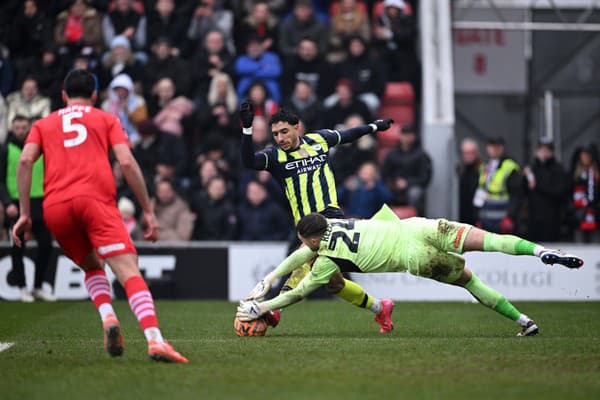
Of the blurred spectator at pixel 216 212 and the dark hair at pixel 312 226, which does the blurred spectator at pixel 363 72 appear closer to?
the blurred spectator at pixel 216 212

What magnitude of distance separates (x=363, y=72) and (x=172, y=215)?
4.23 m

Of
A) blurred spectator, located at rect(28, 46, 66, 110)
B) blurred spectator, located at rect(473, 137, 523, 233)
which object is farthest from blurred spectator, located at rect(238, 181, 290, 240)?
blurred spectator, located at rect(28, 46, 66, 110)

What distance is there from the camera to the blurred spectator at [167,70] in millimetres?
19077

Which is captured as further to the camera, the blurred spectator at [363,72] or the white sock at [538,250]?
the blurred spectator at [363,72]

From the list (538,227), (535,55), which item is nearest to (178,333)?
(538,227)

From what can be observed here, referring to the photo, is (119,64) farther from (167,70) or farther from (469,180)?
(469,180)

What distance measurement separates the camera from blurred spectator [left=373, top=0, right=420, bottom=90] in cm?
1969

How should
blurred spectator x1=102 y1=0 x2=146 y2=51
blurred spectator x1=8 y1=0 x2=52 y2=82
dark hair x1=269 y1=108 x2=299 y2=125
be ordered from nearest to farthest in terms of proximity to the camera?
dark hair x1=269 y1=108 x2=299 y2=125
blurred spectator x1=102 y1=0 x2=146 y2=51
blurred spectator x1=8 y1=0 x2=52 y2=82

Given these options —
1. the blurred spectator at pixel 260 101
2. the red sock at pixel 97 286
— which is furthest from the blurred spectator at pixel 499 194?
the red sock at pixel 97 286

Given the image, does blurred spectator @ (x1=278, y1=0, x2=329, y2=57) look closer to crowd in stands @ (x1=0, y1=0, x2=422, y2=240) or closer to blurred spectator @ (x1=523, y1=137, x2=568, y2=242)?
crowd in stands @ (x1=0, y1=0, x2=422, y2=240)

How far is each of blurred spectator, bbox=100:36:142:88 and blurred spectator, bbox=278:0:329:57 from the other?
260 centimetres

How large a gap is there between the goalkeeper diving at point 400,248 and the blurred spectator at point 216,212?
7.19 meters

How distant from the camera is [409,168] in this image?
1789 centimetres

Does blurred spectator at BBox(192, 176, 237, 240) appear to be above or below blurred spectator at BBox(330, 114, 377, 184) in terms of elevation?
below
